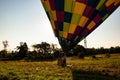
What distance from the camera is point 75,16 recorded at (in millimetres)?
9469

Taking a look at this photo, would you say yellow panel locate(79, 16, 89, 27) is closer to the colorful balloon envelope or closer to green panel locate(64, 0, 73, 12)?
the colorful balloon envelope

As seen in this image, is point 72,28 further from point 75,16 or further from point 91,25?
point 91,25

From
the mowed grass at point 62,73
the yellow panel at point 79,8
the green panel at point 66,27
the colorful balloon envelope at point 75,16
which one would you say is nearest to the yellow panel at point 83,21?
the colorful balloon envelope at point 75,16

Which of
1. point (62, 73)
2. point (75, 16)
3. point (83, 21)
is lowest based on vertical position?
point (62, 73)

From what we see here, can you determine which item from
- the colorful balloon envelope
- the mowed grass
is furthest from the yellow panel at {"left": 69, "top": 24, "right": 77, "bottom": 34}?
the mowed grass

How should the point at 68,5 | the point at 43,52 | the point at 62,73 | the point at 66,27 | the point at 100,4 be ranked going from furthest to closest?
the point at 43,52
the point at 62,73
the point at 66,27
the point at 68,5
the point at 100,4

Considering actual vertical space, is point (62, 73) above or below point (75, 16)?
below

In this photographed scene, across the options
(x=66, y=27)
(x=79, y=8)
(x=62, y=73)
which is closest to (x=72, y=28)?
(x=66, y=27)

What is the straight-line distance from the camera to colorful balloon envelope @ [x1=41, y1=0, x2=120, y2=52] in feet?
30.1

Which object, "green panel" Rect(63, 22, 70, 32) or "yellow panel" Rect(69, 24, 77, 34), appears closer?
"yellow panel" Rect(69, 24, 77, 34)

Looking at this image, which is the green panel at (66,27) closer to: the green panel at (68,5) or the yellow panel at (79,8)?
the green panel at (68,5)

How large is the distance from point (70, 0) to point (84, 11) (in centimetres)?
69

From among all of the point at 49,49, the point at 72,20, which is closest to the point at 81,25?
the point at 72,20

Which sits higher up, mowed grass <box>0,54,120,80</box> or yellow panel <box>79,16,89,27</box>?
yellow panel <box>79,16,89,27</box>
